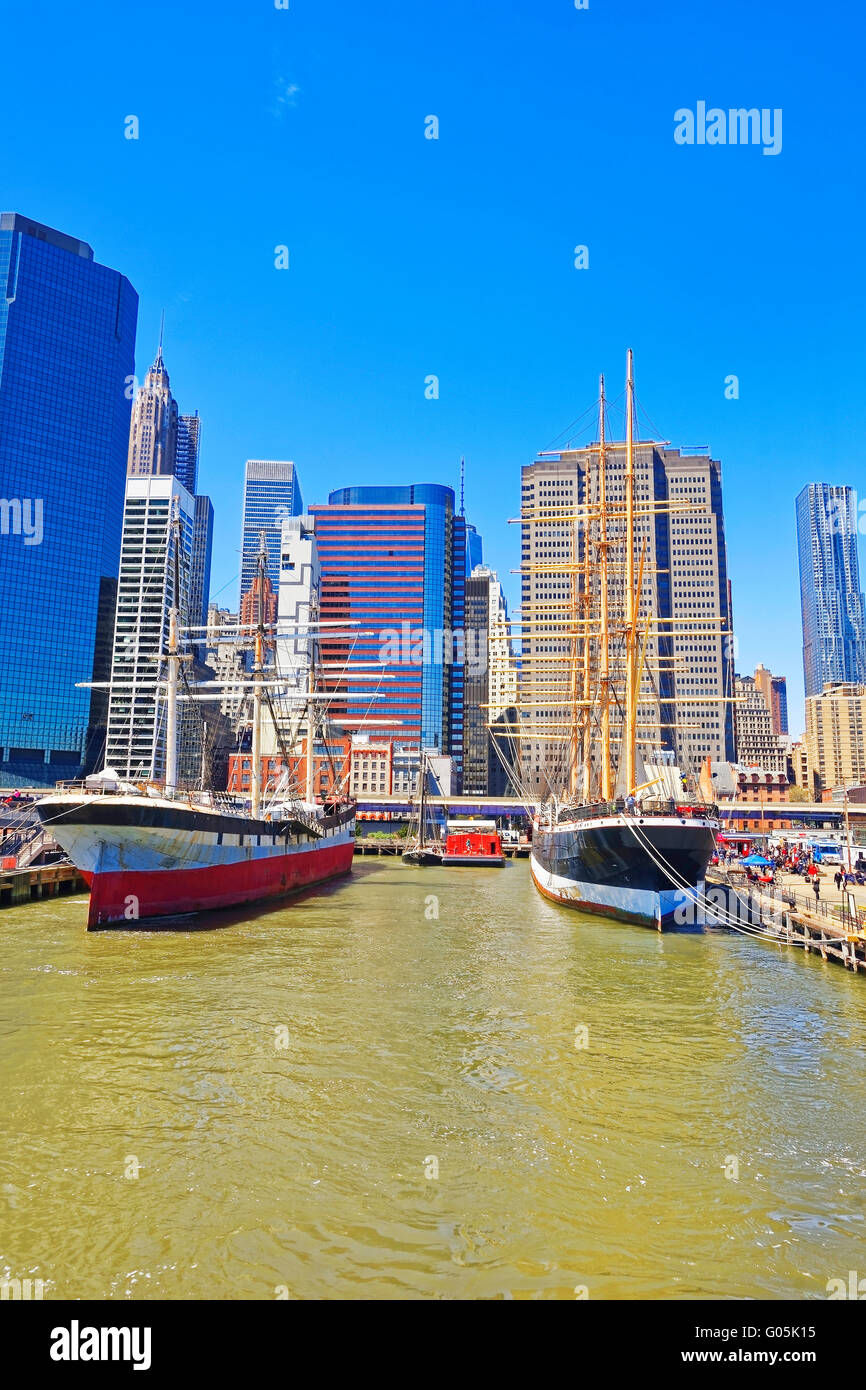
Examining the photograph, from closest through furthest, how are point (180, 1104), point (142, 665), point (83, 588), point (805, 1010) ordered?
point (180, 1104) < point (805, 1010) < point (83, 588) < point (142, 665)

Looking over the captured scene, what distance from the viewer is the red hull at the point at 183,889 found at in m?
34.5

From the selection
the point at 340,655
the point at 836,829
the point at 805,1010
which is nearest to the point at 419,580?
the point at 340,655

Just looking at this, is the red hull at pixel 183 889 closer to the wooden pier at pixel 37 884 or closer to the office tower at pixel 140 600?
the wooden pier at pixel 37 884

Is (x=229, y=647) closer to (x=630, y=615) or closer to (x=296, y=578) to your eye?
(x=296, y=578)

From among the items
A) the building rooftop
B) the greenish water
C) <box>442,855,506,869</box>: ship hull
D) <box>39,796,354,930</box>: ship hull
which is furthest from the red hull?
the building rooftop

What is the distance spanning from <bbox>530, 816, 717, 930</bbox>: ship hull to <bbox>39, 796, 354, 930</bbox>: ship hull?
18061 millimetres

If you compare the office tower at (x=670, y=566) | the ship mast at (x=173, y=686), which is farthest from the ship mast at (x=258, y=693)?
the office tower at (x=670, y=566)

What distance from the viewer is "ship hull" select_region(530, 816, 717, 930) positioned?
34719 millimetres

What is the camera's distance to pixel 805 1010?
23.1m

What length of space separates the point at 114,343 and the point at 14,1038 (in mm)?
192525

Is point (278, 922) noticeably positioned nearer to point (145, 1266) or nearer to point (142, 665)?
point (145, 1266)

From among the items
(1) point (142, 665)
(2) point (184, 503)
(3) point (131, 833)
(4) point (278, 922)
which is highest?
(2) point (184, 503)

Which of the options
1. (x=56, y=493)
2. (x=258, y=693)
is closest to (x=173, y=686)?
A: (x=258, y=693)

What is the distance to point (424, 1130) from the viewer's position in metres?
13.8
